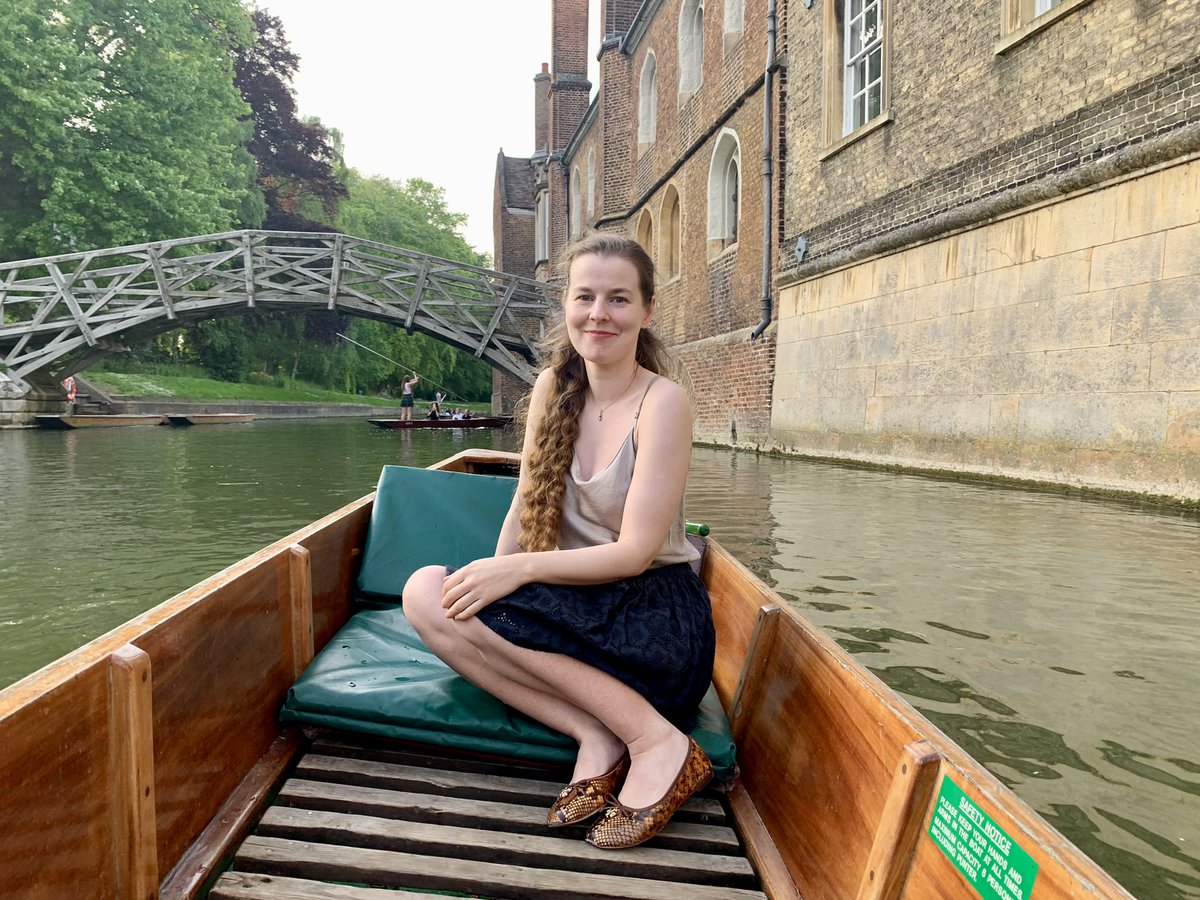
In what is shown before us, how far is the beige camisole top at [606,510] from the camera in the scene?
1.82 meters

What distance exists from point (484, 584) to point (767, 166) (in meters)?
10.3

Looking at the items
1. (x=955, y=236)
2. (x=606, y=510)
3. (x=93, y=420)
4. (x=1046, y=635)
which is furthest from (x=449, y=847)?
(x=93, y=420)

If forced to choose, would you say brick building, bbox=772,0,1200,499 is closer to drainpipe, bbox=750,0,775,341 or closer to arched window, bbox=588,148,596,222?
drainpipe, bbox=750,0,775,341

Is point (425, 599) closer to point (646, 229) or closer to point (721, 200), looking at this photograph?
point (721, 200)

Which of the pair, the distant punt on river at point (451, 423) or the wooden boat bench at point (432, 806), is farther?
the distant punt on river at point (451, 423)

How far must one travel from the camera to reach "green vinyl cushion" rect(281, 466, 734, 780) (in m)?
1.82

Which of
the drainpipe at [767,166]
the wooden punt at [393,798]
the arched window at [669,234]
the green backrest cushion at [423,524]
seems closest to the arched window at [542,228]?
the arched window at [669,234]

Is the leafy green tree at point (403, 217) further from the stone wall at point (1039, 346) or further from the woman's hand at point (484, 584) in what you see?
the woman's hand at point (484, 584)

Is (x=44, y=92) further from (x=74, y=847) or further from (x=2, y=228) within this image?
(x=74, y=847)

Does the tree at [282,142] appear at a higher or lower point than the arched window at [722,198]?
higher

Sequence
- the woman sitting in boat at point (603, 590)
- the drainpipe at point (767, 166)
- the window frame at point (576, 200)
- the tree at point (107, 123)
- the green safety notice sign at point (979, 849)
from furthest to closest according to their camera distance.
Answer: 1. the window frame at point (576, 200)
2. the tree at point (107, 123)
3. the drainpipe at point (767, 166)
4. the woman sitting in boat at point (603, 590)
5. the green safety notice sign at point (979, 849)

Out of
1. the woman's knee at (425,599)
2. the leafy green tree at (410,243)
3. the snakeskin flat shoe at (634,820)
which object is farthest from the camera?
the leafy green tree at (410,243)

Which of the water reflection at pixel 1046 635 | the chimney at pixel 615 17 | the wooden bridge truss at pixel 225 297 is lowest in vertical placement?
the water reflection at pixel 1046 635

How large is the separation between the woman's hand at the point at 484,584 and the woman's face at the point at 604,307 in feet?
1.56
